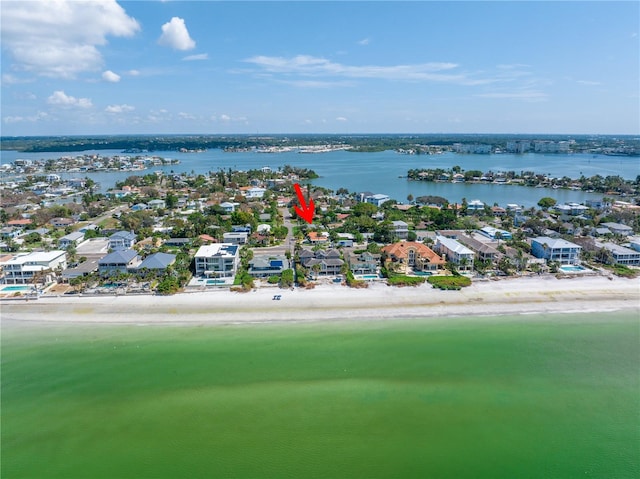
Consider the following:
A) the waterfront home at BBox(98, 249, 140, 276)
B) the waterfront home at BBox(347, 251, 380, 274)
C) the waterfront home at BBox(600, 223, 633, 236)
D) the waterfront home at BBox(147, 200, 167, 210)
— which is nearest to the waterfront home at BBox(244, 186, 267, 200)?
the waterfront home at BBox(147, 200, 167, 210)

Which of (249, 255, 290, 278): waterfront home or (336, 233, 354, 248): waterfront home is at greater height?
(336, 233, 354, 248): waterfront home

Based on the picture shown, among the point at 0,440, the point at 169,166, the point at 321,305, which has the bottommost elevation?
the point at 0,440

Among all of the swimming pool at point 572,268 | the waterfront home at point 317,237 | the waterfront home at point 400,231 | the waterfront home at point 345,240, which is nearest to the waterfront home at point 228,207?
the waterfront home at point 317,237

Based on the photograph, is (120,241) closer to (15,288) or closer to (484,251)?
(15,288)

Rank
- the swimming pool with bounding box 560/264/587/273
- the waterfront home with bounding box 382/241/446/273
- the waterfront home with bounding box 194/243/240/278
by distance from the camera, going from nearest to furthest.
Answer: the waterfront home with bounding box 194/243/240/278
the swimming pool with bounding box 560/264/587/273
the waterfront home with bounding box 382/241/446/273

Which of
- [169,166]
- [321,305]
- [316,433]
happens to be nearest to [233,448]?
[316,433]

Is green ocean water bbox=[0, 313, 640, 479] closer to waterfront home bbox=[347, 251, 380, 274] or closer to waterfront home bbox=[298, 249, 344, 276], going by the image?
waterfront home bbox=[347, 251, 380, 274]

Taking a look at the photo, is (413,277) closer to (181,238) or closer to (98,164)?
(181,238)
